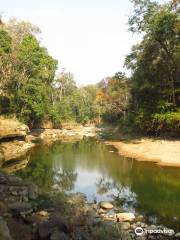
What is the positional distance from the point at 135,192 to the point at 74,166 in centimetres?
899

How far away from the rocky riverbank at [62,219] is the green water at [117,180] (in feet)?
4.28

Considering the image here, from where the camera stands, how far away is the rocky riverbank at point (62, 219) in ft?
32.0

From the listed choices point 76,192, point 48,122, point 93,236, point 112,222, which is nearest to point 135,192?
point 76,192

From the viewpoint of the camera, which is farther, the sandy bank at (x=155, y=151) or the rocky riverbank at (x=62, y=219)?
the sandy bank at (x=155, y=151)

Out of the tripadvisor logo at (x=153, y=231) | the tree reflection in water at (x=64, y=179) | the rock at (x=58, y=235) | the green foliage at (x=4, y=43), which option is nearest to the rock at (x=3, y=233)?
the rock at (x=58, y=235)

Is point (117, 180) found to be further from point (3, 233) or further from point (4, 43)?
point (4, 43)

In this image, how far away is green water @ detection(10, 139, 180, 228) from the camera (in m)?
14.7

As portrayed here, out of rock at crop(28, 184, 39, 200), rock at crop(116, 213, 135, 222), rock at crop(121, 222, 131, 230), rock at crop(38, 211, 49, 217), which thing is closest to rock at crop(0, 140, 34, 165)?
rock at crop(28, 184, 39, 200)

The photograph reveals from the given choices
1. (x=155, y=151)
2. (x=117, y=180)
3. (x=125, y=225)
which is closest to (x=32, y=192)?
(x=125, y=225)

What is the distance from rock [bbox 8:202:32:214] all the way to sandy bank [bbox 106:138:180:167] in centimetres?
1406

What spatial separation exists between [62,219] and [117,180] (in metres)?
9.94

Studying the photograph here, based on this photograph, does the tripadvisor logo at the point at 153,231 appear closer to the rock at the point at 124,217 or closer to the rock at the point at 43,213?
the rock at the point at 124,217

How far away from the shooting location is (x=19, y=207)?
12258mm

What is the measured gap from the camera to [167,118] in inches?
1264
